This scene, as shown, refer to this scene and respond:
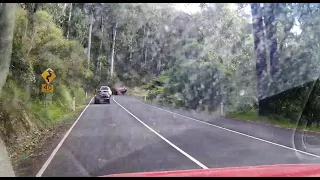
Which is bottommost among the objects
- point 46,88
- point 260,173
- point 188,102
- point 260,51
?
point 188,102

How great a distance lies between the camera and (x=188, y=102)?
110 ft

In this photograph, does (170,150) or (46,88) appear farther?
(46,88)

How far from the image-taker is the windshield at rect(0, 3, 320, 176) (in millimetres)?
9938

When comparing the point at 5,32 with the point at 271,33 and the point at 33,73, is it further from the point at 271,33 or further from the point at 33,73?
the point at 271,33

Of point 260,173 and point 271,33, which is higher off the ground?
point 271,33

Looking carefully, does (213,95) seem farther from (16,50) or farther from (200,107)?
(16,50)

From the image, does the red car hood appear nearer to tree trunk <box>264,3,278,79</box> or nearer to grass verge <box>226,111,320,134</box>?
grass verge <box>226,111,320,134</box>

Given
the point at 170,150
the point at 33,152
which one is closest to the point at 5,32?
the point at 33,152

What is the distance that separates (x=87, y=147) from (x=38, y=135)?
4.00 metres

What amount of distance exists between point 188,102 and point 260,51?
1159cm

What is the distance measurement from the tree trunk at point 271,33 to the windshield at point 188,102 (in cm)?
6

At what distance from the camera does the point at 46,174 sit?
7.82 metres

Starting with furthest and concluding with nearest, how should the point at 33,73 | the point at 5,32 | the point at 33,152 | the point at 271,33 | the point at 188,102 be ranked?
the point at 188,102 → the point at 271,33 → the point at 33,73 → the point at 5,32 → the point at 33,152

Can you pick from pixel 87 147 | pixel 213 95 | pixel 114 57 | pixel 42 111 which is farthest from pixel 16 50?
pixel 114 57
